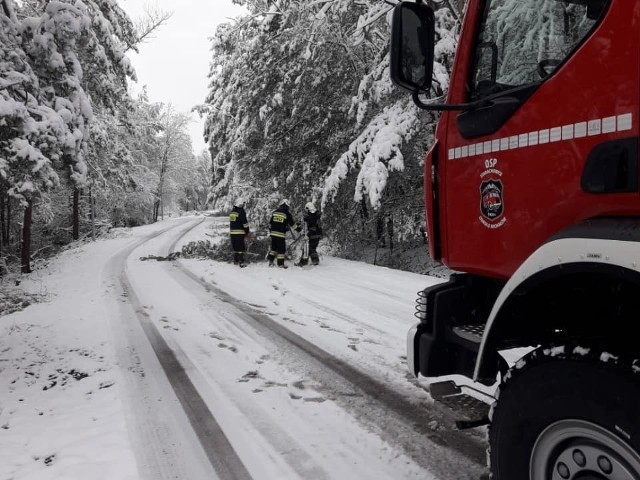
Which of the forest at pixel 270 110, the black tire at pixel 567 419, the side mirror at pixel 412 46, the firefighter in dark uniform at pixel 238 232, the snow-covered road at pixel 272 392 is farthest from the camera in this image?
the firefighter in dark uniform at pixel 238 232

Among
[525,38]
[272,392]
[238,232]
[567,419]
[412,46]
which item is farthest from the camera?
[238,232]

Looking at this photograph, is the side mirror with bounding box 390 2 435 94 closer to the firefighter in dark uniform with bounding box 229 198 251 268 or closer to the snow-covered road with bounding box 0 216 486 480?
the snow-covered road with bounding box 0 216 486 480

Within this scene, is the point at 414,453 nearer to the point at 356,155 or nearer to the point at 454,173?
the point at 454,173

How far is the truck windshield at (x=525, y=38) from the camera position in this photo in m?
1.95

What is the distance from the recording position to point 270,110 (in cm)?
1348

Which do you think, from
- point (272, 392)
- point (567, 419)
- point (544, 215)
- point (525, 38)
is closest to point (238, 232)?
point (272, 392)

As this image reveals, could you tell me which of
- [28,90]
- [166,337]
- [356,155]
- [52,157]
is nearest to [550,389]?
[166,337]

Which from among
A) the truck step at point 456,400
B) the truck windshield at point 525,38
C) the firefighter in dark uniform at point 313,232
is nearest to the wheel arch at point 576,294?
the truck step at point 456,400

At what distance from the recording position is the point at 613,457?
1523 mm

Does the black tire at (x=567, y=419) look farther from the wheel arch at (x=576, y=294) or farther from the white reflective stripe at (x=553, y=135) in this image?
the white reflective stripe at (x=553, y=135)

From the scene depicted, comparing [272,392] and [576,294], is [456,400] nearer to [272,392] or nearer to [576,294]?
[576,294]

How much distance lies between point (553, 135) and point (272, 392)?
3.08 meters

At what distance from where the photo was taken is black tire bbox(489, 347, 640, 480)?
1.48 m

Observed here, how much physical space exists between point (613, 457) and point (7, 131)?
5981mm
